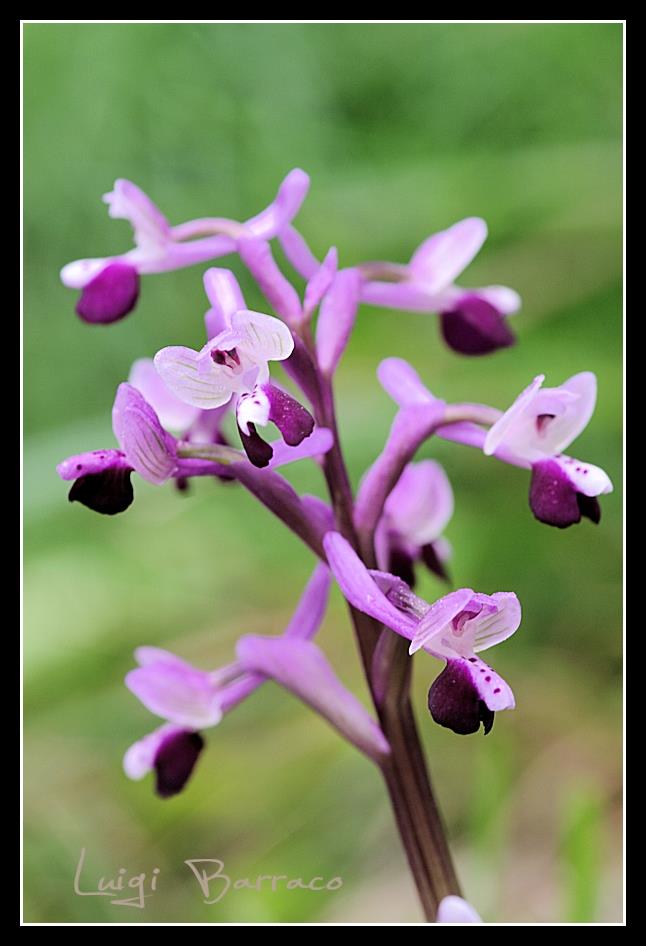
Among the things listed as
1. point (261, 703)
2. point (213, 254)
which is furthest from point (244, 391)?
point (261, 703)

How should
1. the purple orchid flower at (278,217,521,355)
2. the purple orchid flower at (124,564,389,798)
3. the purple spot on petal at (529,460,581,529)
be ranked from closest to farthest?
the purple spot on petal at (529,460,581,529) → the purple orchid flower at (124,564,389,798) → the purple orchid flower at (278,217,521,355)

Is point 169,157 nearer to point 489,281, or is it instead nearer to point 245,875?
point 489,281

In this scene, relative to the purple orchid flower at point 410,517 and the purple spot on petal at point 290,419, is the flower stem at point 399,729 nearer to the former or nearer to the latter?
the purple spot on petal at point 290,419

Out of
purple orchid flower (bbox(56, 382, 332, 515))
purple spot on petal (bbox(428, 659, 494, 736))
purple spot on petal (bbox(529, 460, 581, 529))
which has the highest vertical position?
purple orchid flower (bbox(56, 382, 332, 515))

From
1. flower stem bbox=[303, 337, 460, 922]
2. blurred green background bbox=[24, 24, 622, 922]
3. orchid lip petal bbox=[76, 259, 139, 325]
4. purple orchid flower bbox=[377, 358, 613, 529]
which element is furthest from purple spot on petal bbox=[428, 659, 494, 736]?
blurred green background bbox=[24, 24, 622, 922]

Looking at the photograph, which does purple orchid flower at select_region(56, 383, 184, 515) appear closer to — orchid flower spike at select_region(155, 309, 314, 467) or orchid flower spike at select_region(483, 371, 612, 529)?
orchid flower spike at select_region(155, 309, 314, 467)
